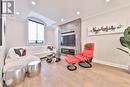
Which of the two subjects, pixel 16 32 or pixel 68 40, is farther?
pixel 68 40

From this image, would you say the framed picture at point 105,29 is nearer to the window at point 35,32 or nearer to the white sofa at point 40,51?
the white sofa at point 40,51

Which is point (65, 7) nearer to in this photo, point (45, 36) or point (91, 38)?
point (91, 38)

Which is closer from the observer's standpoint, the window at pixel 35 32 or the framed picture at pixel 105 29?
the framed picture at pixel 105 29

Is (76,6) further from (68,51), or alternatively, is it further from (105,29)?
(68,51)

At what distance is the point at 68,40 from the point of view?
6395mm

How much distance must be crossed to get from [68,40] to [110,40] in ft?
9.40

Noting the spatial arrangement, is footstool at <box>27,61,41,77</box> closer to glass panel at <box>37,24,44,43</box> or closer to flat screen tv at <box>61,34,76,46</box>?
flat screen tv at <box>61,34,76,46</box>

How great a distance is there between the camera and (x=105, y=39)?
4.31 metres

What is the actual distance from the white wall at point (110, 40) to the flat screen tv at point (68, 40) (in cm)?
120

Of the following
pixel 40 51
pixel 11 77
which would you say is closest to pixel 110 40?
pixel 11 77

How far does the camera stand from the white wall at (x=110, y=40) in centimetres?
368

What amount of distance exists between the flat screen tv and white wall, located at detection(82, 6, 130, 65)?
1.20 metres

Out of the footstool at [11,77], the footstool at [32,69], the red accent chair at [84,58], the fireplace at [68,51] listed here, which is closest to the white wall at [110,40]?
the red accent chair at [84,58]

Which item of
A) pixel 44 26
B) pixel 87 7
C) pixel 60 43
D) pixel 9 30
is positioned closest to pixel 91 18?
pixel 87 7
